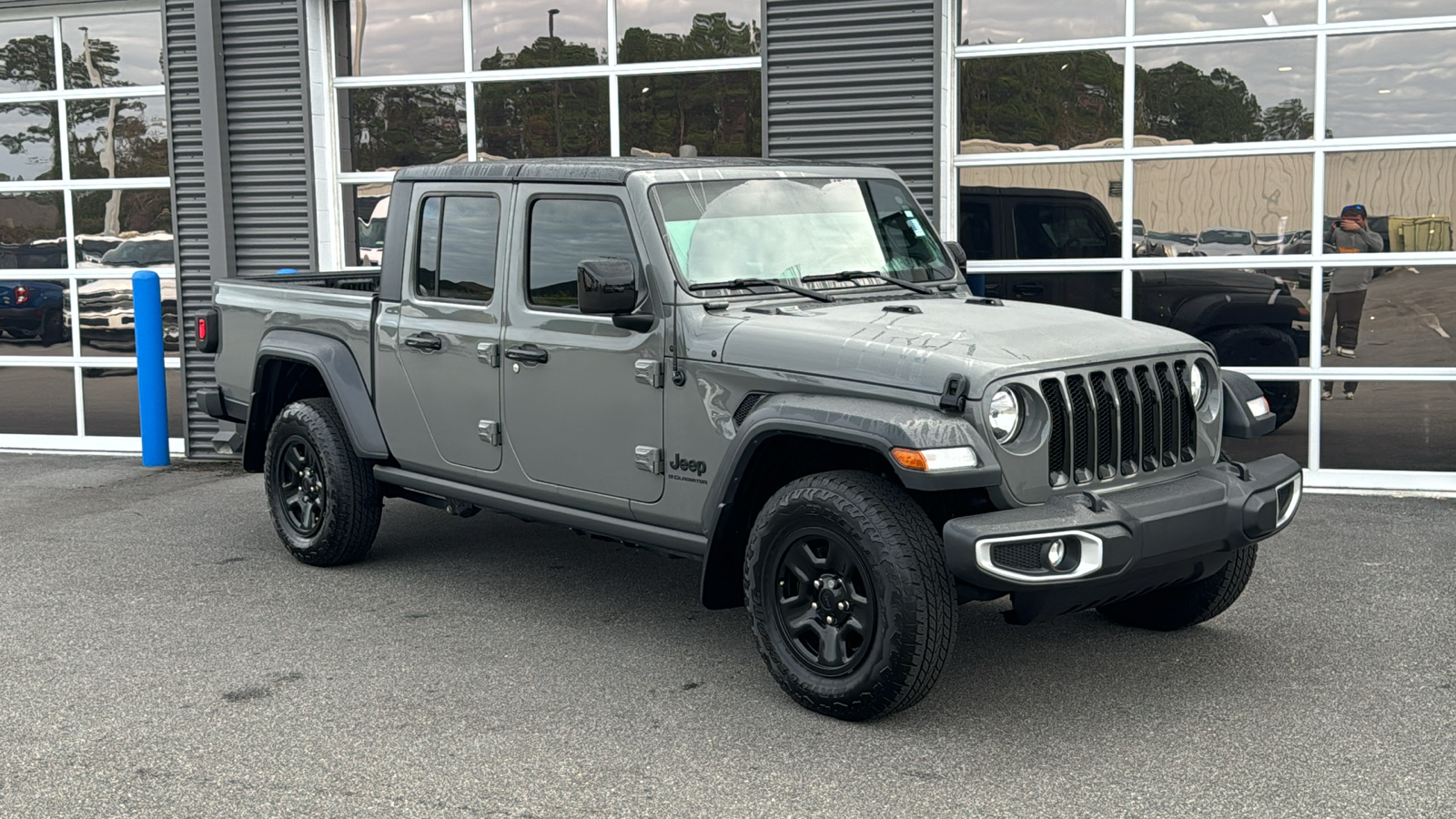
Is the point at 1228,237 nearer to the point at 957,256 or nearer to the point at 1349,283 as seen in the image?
the point at 1349,283

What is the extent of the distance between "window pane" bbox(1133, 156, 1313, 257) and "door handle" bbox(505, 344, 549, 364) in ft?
15.6

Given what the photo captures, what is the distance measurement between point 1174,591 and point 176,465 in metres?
7.44

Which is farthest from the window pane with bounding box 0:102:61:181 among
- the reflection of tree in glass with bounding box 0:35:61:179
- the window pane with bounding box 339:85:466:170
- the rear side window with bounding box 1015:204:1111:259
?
the rear side window with bounding box 1015:204:1111:259

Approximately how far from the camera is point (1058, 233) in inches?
359

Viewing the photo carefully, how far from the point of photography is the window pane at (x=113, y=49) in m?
10.7

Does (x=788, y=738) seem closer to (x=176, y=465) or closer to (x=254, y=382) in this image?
(x=254, y=382)

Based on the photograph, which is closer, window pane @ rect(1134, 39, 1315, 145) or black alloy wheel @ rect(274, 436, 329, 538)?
black alloy wheel @ rect(274, 436, 329, 538)

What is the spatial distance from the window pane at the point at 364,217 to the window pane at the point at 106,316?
1943 millimetres

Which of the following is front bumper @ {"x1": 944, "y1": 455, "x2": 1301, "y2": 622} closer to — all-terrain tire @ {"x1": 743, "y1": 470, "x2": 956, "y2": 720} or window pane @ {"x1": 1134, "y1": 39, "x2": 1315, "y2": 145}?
all-terrain tire @ {"x1": 743, "y1": 470, "x2": 956, "y2": 720}

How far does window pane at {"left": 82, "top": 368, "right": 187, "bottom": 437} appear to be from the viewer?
1110 cm

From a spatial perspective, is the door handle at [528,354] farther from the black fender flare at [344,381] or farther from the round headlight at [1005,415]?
the round headlight at [1005,415]

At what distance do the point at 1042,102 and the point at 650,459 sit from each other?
484cm

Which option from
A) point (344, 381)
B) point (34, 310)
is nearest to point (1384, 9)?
point (344, 381)

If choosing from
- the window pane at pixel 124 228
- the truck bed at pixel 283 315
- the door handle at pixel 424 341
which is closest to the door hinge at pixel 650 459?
the door handle at pixel 424 341
